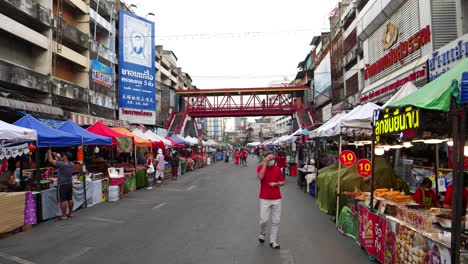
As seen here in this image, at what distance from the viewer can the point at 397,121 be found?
5.61m

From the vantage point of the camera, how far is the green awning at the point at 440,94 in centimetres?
421

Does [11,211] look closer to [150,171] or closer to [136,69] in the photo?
[150,171]

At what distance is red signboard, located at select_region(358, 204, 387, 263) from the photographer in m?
6.29

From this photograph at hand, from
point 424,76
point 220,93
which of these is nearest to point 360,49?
point 424,76

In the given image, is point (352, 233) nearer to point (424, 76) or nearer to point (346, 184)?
point (346, 184)

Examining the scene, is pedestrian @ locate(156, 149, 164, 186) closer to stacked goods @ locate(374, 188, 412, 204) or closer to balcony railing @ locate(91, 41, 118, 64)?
stacked goods @ locate(374, 188, 412, 204)

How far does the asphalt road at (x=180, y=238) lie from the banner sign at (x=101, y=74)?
20.7 metres

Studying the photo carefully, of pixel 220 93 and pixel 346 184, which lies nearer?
pixel 346 184

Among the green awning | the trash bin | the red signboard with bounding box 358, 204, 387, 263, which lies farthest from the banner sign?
the green awning

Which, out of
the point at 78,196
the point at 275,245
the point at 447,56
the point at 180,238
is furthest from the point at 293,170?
the point at 275,245

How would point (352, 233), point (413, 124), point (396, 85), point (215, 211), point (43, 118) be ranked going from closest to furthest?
point (413, 124), point (352, 233), point (215, 211), point (396, 85), point (43, 118)

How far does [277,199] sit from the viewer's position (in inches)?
299

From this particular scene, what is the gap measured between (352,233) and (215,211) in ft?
15.7

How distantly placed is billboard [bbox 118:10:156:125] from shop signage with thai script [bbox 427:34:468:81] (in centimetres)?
2190
